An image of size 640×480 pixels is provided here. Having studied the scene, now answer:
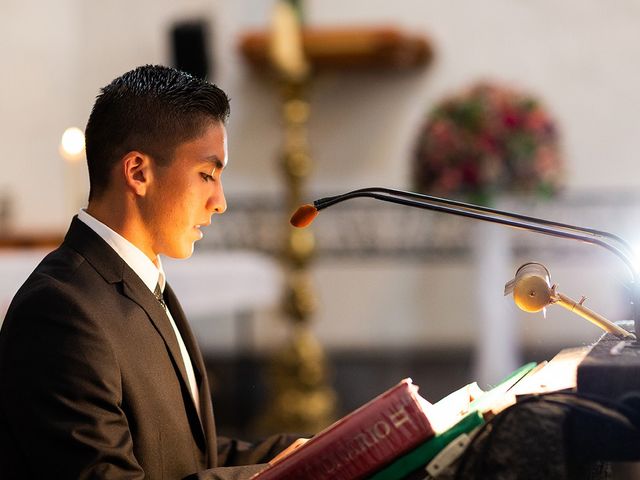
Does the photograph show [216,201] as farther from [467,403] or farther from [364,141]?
[364,141]

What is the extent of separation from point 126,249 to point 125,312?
0.12 meters

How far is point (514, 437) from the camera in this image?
65.2 inches

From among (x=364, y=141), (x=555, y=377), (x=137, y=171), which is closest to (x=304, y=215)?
(x=137, y=171)

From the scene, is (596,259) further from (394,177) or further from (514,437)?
(514,437)

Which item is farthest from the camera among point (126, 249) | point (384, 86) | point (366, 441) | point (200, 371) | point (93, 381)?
point (384, 86)

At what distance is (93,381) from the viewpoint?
1807 millimetres

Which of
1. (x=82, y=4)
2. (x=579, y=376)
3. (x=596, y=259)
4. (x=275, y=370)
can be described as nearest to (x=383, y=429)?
(x=579, y=376)

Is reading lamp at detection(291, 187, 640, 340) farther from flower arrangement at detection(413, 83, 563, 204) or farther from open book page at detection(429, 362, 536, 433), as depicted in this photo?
flower arrangement at detection(413, 83, 563, 204)

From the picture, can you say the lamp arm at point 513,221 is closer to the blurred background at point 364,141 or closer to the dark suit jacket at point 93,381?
the dark suit jacket at point 93,381

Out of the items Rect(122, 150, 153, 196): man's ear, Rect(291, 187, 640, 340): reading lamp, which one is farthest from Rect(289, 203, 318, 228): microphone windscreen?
Rect(122, 150, 153, 196): man's ear

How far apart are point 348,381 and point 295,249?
5.63ft

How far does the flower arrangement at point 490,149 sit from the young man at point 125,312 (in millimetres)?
4250

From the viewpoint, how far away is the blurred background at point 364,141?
311 inches

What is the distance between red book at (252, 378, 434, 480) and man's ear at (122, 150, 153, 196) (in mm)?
539
